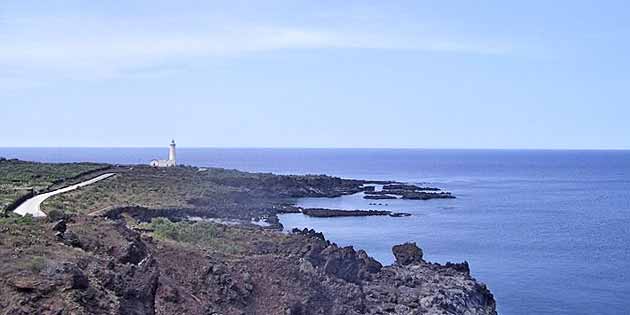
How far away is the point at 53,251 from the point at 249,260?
13.3 metres

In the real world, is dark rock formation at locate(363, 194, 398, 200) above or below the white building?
below

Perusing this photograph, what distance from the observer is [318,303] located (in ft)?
101

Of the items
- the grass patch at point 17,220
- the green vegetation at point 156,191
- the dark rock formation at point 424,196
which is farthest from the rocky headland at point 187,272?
the dark rock formation at point 424,196

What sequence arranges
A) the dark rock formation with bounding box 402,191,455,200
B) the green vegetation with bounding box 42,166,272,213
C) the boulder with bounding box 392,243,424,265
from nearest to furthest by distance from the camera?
the boulder with bounding box 392,243,424,265
the green vegetation with bounding box 42,166,272,213
the dark rock formation with bounding box 402,191,455,200

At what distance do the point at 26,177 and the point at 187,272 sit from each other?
45.6m

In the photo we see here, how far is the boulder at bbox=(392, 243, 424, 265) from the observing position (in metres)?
46.1

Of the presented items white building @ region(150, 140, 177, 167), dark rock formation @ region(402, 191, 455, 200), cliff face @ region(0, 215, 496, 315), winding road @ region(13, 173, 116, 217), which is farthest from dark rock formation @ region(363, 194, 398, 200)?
cliff face @ region(0, 215, 496, 315)

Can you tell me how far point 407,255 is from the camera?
46406 mm

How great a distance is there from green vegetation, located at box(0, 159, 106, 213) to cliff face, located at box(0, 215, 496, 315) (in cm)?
1582

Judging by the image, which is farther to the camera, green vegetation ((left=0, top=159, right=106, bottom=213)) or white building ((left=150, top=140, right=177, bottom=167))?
white building ((left=150, top=140, right=177, bottom=167))

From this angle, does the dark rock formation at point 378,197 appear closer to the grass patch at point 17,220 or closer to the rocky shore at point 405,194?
the rocky shore at point 405,194

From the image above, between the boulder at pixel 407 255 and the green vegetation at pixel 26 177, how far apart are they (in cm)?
2238

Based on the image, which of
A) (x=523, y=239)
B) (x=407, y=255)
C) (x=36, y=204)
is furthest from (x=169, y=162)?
(x=407, y=255)

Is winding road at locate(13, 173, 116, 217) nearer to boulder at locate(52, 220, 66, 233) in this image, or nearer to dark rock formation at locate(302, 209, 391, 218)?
boulder at locate(52, 220, 66, 233)
